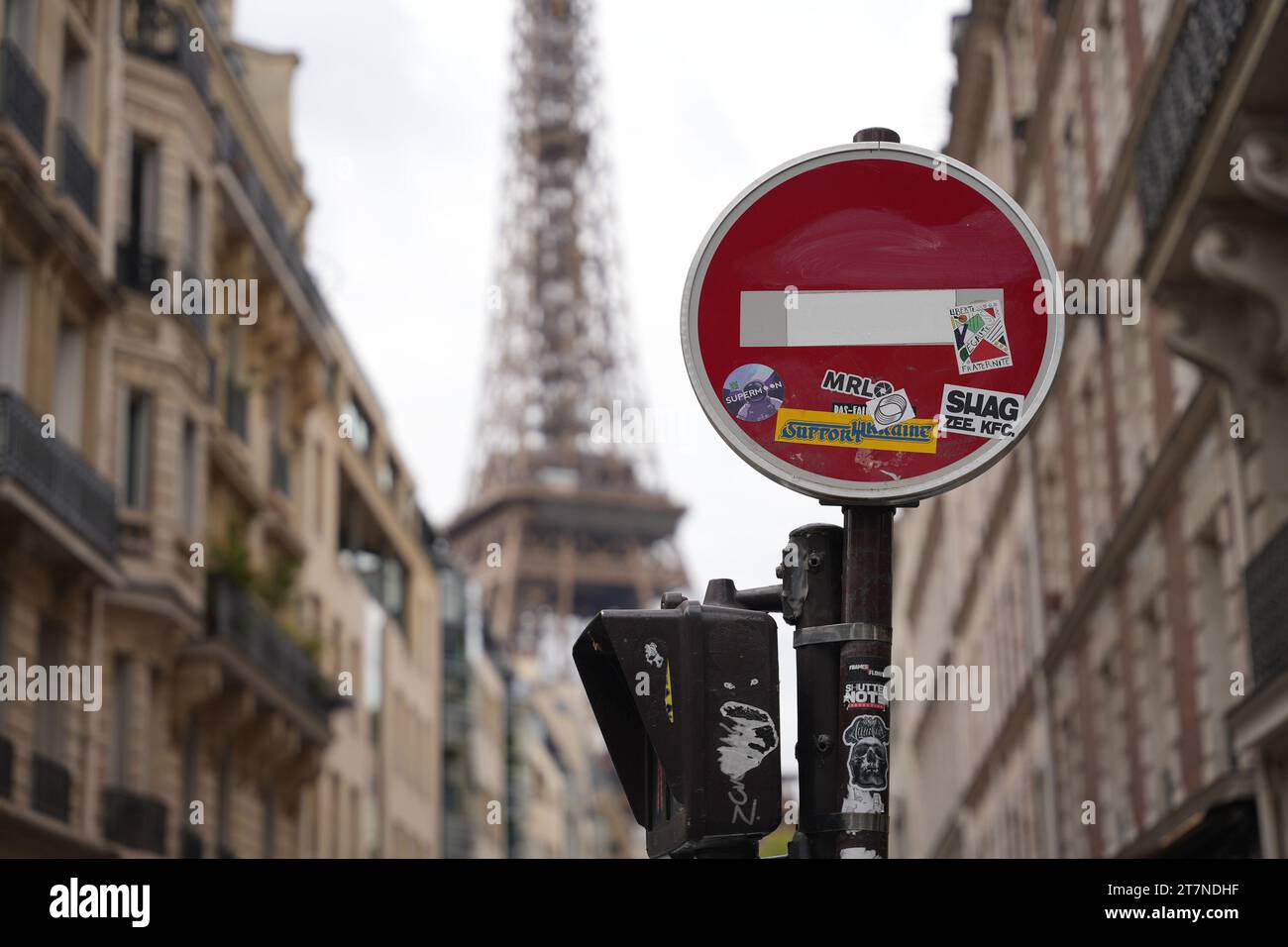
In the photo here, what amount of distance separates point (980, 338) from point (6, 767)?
72.6ft

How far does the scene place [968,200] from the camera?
4410mm

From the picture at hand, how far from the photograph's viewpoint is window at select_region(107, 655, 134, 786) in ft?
104

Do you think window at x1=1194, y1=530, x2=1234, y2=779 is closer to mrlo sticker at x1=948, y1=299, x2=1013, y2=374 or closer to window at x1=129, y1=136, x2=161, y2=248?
window at x1=129, y1=136, x2=161, y2=248

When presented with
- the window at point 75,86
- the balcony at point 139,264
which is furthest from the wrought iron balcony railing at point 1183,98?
the balcony at point 139,264

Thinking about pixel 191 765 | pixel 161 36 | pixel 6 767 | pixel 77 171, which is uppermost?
pixel 161 36

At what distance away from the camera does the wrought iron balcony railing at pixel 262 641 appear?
35344 mm

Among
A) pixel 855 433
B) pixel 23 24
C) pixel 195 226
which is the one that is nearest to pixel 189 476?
pixel 195 226

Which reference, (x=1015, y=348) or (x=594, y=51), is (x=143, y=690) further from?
(x=594, y=51)

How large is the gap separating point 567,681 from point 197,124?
106196 mm

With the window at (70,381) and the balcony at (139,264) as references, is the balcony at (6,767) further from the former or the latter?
the balcony at (139,264)

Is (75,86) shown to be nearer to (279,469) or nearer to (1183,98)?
(279,469)

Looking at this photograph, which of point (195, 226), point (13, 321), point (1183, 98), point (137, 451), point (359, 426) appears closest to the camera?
point (1183, 98)

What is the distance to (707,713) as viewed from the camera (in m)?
4.10

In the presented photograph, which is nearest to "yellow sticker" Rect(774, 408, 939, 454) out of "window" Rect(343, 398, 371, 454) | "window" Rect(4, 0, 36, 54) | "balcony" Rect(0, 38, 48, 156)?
"balcony" Rect(0, 38, 48, 156)
